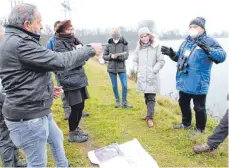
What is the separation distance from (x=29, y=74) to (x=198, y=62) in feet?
8.23

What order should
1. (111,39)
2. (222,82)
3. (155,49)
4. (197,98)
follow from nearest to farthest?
(197,98), (155,49), (111,39), (222,82)

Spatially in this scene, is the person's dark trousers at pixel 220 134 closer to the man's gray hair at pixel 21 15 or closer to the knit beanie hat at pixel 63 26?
the knit beanie hat at pixel 63 26

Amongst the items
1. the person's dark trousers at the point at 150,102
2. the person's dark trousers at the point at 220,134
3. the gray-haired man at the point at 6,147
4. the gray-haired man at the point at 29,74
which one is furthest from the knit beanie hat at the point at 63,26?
the person's dark trousers at the point at 220,134

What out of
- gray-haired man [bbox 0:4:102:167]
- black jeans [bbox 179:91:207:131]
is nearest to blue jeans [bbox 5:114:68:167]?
gray-haired man [bbox 0:4:102:167]

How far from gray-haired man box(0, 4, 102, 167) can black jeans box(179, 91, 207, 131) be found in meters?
2.16

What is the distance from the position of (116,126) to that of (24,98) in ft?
9.18

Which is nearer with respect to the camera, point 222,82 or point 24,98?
point 24,98

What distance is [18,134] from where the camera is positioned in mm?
2529

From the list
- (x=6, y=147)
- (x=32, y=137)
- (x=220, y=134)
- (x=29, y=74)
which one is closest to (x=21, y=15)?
(x=29, y=74)

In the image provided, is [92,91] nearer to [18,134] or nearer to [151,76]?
[151,76]

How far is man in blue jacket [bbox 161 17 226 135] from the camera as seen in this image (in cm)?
386

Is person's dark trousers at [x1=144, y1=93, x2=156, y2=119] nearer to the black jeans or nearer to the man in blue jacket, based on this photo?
the black jeans

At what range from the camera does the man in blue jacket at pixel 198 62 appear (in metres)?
3.86

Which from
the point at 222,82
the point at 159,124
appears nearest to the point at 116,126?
the point at 159,124
